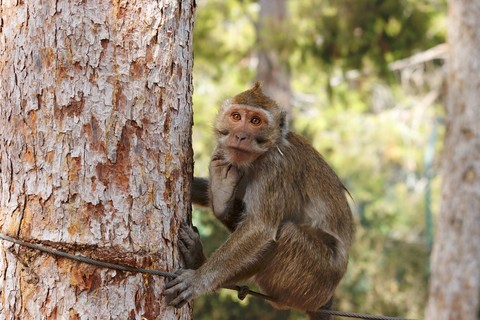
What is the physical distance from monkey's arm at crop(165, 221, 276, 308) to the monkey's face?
1.47 ft

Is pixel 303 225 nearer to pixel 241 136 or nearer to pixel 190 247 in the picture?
pixel 241 136

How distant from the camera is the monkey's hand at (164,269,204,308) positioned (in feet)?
11.5

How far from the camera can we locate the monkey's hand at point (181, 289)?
3.52 metres

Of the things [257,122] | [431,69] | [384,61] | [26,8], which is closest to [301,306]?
[257,122]

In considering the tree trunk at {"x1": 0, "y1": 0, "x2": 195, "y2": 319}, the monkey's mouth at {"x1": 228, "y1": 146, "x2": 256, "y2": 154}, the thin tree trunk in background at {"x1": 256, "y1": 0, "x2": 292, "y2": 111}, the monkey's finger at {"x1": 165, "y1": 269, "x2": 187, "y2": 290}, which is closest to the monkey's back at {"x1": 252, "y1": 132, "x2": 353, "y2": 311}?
the monkey's mouth at {"x1": 228, "y1": 146, "x2": 256, "y2": 154}

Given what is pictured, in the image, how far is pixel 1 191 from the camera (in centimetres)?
332

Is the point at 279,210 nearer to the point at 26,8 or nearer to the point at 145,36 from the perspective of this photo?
the point at 145,36

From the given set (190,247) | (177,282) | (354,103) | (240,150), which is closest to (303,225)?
(240,150)

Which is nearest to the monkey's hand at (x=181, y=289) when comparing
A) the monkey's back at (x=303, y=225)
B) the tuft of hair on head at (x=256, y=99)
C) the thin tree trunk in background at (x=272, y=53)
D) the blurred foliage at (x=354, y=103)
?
the monkey's back at (x=303, y=225)

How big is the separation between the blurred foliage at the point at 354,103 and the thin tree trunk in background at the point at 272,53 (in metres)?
0.20

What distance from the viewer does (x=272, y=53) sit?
15195mm

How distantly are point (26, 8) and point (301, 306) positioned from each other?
2710 mm

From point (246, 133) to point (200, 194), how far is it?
2.32 ft

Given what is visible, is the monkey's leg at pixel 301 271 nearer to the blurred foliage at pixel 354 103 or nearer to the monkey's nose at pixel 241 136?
the monkey's nose at pixel 241 136
